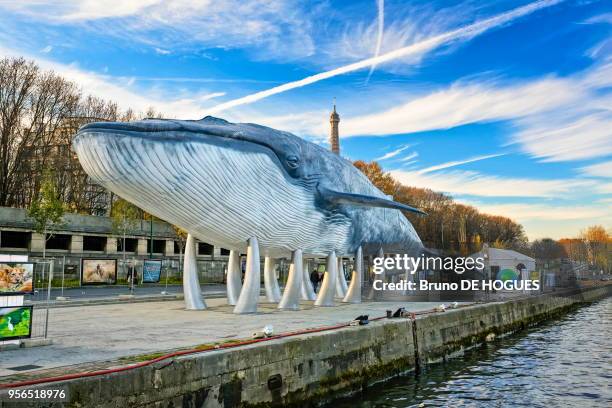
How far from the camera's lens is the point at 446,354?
19172 mm

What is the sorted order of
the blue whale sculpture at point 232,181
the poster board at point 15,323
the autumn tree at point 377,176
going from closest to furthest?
1. the poster board at point 15,323
2. the blue whale sculpture at point 232,181
3. the autumn tree at point 377,176

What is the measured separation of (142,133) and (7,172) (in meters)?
40.5

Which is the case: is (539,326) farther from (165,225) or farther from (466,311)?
(165,225)

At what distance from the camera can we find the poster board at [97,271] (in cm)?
3114

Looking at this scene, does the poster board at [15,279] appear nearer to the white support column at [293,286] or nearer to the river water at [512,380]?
the river water at [512,380]

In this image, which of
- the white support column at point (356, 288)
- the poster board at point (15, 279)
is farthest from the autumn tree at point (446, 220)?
the poster board at point (15, 279)

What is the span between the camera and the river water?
13234mm

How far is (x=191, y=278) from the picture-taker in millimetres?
20906

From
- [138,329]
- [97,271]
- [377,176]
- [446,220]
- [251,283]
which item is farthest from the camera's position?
[446,220]

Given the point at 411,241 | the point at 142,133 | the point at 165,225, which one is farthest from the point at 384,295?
the point at 165,225

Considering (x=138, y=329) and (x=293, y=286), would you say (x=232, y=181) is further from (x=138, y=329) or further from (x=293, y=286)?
(x=293, y=286)

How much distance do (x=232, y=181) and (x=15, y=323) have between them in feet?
25.6

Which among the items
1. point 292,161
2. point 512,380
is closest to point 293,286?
point 292,161

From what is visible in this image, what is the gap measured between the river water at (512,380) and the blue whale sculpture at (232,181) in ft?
23.0
